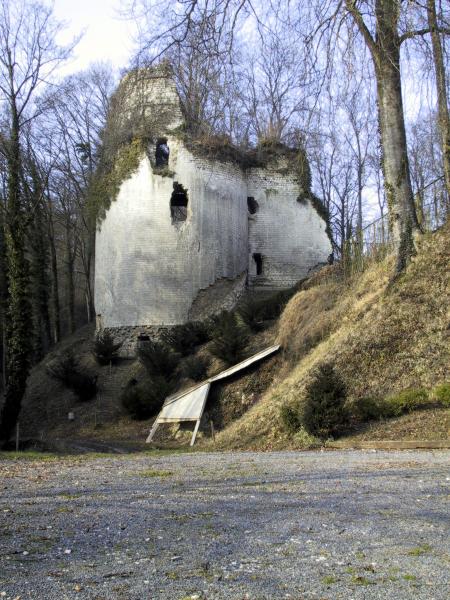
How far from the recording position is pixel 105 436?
22.3 metres

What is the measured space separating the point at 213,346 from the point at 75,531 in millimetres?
17258

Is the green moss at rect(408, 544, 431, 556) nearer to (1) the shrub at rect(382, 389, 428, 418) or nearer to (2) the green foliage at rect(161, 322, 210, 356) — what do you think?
(1) the shrub at rect(382, 389, 428, 418)

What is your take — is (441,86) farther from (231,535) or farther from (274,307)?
(274,307)

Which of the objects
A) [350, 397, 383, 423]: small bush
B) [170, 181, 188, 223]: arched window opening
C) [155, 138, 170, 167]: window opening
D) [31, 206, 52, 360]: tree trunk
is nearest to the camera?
[350, 397, 383, 423]: small bush

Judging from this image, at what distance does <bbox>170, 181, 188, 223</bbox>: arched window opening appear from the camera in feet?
97.8

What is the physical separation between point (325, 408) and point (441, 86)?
23.3 feet

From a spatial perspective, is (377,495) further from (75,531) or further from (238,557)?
(75,531)

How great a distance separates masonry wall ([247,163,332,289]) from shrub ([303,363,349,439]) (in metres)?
19.7

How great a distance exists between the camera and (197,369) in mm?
22562

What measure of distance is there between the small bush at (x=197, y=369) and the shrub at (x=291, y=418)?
850 cm

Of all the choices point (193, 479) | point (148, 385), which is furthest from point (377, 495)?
point (148, 385)

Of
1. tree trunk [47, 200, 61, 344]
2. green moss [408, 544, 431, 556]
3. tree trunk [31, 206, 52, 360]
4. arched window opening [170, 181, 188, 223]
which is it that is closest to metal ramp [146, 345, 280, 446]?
arched window opening [170, 181, 188, 223]

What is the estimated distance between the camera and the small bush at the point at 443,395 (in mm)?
12898

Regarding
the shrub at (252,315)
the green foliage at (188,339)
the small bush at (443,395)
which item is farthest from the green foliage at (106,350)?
the small bush at (443,395)
